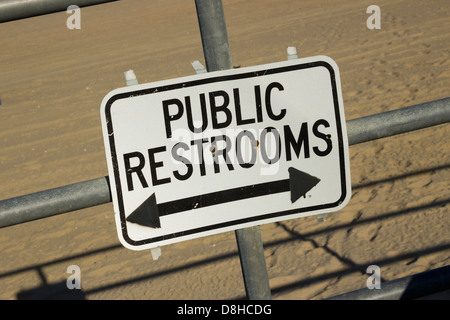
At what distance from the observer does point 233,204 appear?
1506 millimetres

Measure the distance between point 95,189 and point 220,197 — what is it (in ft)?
1.01

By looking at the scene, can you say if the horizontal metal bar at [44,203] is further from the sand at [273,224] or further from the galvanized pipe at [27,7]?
the sand at [273,224]

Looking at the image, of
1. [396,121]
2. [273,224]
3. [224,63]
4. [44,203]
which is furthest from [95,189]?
[273,224]

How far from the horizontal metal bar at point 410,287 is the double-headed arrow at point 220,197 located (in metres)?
0.30

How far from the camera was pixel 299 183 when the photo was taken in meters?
1.54

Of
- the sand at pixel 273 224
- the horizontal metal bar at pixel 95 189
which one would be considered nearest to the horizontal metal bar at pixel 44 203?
the horizontal metal bar at pixel 95 189

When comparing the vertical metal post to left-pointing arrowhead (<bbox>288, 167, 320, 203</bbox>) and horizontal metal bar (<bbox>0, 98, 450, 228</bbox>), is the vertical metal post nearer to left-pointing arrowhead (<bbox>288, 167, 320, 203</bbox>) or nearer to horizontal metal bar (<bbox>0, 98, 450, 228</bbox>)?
left-pointing arrowhead (<bbox>288, 167, 320, 203</bbox>)

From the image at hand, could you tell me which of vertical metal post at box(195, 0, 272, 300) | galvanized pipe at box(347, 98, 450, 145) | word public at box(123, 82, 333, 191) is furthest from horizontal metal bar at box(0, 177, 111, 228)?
galvanized pipe at box(347, 98, 450, 145)

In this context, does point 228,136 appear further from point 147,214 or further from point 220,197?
point 147,214

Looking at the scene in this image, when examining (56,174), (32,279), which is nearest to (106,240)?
(32,279)

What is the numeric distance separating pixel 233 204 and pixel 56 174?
23.0 feet

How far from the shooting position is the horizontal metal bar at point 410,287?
1.55m

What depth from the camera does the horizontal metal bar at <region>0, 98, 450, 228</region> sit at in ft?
4.46
